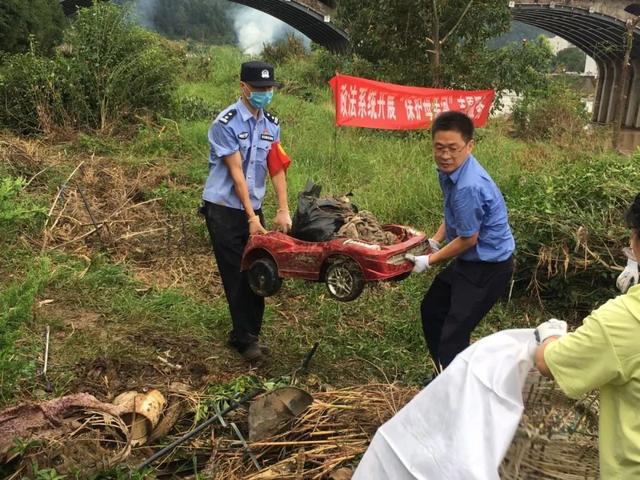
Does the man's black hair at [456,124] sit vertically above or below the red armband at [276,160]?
above

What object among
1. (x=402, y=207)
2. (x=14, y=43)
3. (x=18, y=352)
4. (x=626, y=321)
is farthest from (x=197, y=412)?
(x=14, y=43)

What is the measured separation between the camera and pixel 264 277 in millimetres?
3189

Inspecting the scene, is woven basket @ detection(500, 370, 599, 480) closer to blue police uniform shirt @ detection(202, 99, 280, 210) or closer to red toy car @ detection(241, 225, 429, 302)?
red toy car @ detection(241, 225, 429, 302)

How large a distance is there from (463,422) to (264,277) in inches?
67.4

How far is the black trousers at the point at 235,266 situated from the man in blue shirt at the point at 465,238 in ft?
3.74

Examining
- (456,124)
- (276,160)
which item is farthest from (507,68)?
(456,124)

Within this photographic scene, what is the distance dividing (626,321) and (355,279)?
1511mm

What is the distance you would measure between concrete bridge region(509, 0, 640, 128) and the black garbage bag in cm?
2867

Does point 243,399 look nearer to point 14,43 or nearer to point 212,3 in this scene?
point 14,43

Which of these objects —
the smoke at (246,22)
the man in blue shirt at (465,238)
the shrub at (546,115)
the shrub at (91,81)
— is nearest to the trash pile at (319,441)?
the man in blue shirt at (465,238)

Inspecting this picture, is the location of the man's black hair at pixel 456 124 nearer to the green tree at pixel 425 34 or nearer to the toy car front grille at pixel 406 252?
the toy car front grille at pixel 406 252

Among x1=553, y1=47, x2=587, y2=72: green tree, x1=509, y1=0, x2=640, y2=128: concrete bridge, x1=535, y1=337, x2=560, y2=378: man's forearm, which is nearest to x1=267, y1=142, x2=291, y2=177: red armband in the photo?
x1=535, y1=337, x2=560, y2=378: man's forearm

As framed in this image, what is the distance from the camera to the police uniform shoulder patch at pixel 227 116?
130 inches

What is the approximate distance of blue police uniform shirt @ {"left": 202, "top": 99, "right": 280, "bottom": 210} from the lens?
333 centimetres
